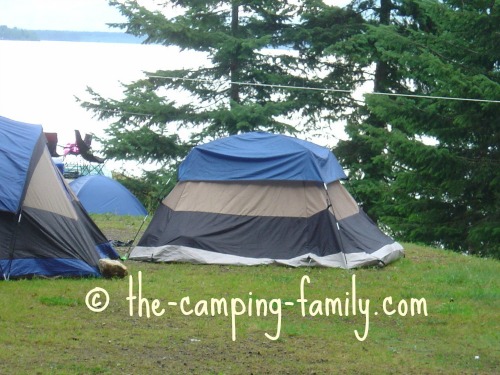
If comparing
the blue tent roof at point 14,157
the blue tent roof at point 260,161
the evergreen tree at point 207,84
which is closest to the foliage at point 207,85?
the evergreen tree at point 207,84

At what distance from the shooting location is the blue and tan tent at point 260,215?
1202 centimetres

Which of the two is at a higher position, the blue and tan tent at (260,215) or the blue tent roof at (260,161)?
the blue tent roof at (260,161)

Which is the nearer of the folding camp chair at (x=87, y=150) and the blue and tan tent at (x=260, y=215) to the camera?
the blue and tan tent at (x=260, y=215)

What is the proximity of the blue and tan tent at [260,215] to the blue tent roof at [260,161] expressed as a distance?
0.04ft

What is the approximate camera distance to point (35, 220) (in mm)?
10094

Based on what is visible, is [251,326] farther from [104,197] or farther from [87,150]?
[87,150]

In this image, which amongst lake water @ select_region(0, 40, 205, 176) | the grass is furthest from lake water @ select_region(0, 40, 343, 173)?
the grass

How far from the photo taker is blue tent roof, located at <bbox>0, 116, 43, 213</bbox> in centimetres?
996

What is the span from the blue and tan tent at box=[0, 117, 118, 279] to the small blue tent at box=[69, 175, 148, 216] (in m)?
10.1

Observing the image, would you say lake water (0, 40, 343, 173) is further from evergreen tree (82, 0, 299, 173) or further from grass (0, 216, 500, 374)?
grass (0, 216, 500, 374)

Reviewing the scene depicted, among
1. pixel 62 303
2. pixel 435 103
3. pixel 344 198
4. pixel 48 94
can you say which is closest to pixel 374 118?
pixel 435 103

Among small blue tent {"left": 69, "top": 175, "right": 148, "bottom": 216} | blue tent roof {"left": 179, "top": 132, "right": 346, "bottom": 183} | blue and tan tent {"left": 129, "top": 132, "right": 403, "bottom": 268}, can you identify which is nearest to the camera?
blue and tan tent {"left": 129, "top": 132, "right": 403, "bottom": 268}

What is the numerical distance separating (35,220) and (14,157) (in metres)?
0.84

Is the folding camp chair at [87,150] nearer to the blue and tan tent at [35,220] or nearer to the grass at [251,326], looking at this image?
the grass at [251,326]
